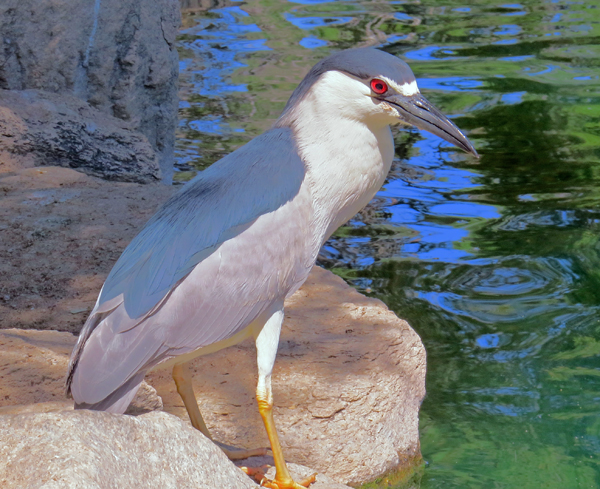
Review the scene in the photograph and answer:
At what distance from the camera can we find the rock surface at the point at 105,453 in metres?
1.77

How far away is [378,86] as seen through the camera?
273 cm

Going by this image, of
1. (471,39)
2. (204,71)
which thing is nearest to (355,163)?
(204,71)

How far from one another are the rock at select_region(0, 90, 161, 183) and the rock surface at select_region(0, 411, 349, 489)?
349 cm

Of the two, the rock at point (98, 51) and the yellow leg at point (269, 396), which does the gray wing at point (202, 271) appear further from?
the rock at point (98, 51)

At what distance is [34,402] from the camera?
105 inches

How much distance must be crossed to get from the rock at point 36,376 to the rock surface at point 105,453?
557 mm

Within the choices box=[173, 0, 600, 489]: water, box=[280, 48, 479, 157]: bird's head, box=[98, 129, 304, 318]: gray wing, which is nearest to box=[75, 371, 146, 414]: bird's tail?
box=[98, 129, 304, 318]: gray wing

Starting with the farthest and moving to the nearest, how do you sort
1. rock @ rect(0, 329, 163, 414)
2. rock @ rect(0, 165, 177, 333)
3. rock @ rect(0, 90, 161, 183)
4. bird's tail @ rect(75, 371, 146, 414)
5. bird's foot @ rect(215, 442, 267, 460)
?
rock @ rect(0, 90, 161, 183), rock @ rect(0, 165, 177, 333), bird's foot @ rect(215, 442, 267, 460), rock @ rect(0, 329, 163, 414), bird's tail @ rect(75, 371, 146, 414)

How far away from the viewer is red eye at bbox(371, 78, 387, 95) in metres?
2.72

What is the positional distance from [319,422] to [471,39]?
8198 millimetres

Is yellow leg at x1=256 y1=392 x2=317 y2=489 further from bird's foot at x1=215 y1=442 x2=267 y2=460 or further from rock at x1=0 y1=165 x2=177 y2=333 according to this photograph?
rock at x1=0 y1=165 x2=177 y2=333

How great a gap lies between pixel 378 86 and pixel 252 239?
2.24ft

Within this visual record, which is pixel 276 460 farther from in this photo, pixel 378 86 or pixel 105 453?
pixel 378 86

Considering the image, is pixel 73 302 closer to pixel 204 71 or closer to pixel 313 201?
pixel 313 201
